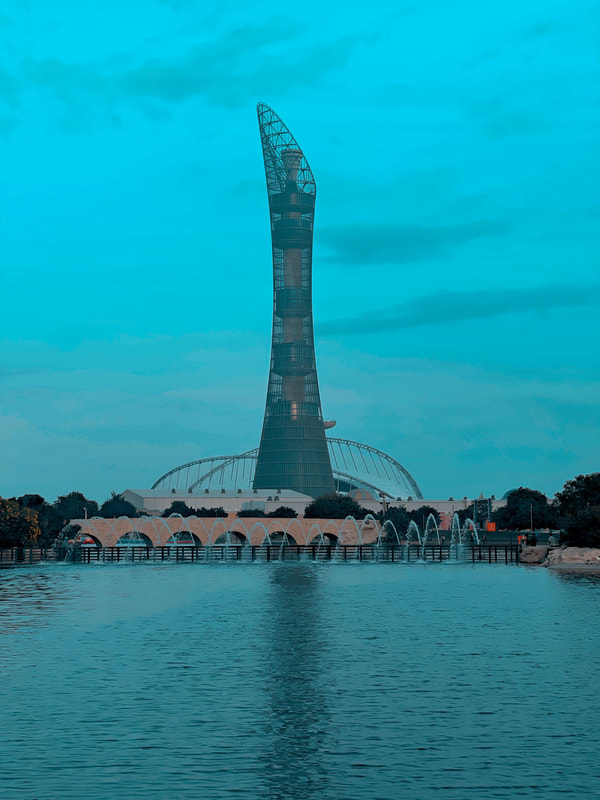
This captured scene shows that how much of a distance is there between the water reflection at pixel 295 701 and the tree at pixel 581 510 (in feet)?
191

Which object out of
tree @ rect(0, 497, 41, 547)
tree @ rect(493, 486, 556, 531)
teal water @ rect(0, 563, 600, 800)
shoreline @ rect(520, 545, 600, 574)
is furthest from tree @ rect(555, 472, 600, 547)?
tree @ rect(0, 497, 41, 547)

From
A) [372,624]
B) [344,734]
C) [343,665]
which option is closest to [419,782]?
[344,734]

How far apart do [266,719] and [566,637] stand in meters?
21.0

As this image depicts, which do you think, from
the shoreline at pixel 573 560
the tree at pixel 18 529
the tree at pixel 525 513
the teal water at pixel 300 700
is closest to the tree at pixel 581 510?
the shoreline at pixel 573 560

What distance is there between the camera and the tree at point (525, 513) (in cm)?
18075

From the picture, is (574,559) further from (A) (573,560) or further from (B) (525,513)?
(B) (525,513)

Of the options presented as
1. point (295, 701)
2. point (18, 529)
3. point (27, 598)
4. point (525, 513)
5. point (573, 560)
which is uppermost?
point (525, 513)

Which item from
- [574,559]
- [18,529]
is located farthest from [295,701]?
[18,529]

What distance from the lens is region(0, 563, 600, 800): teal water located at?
21203mm

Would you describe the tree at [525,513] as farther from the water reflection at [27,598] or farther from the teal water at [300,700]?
the teal water at [300,700]

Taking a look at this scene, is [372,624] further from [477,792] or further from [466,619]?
[477,792]

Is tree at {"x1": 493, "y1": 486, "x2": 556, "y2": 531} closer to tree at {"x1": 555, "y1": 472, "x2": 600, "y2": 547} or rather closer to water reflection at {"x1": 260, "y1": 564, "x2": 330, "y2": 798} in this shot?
tree at {"x1": 555, "y1": 472, "x2": 600, "y2": 547}

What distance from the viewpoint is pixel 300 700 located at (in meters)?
30.1

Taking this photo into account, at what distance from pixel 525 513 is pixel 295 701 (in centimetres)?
16048
